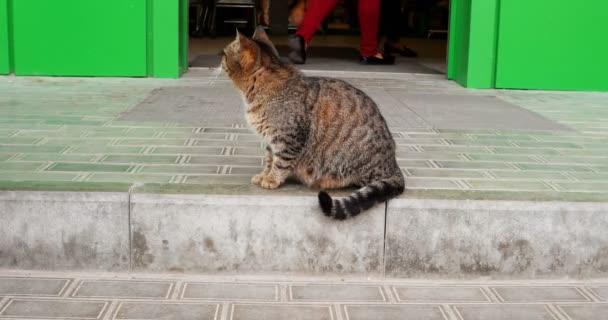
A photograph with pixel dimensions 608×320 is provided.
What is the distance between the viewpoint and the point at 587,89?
6.84 meters

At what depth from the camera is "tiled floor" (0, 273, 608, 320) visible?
9.61 feet

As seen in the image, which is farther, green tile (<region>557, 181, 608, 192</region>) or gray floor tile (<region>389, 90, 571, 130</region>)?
gray floor tile (<region>389, 90, 571, 130</region>)

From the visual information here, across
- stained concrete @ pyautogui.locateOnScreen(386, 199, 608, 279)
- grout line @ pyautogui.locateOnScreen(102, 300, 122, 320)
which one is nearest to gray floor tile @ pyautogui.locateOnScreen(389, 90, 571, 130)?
stained concrete @ pyautogui.locateOnScreen(386, 199, 608, 279)

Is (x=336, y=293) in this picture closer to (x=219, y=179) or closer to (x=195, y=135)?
(x=219, y=179)

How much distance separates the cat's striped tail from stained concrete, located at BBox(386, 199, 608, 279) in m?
0.07

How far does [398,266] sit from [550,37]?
4.02 metres

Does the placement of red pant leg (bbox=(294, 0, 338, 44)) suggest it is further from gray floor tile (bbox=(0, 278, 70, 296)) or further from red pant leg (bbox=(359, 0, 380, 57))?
gray floor tile (bbox=(0, 278, 70, 296))

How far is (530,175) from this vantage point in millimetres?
3838

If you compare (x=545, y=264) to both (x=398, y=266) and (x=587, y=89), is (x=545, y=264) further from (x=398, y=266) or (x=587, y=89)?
(x=587, y=89)

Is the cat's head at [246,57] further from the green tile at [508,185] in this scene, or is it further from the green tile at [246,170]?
the green tile at [508,185]

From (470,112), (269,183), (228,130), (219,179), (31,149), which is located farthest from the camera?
(470,112)

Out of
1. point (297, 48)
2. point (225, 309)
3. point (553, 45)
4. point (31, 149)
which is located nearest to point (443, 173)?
point (225, 309)

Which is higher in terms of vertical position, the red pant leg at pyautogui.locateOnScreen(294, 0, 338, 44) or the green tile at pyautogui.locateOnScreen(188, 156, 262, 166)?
the red pant leg at pyautogui.locateOnScreen(294, 0, 338, 44)

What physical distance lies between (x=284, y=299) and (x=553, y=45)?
14.7ft
